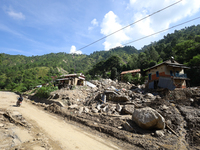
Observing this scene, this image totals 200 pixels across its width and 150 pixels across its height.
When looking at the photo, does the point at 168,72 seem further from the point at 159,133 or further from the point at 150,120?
the point at 159,133

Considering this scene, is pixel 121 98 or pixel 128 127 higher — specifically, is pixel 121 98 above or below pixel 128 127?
above

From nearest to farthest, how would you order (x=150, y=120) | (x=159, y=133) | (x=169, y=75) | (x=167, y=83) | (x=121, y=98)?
(x=159, y=133)
(x=150, y=120)
(x=121, y=98)
(x=167, y=83)
(x=169, y=75)

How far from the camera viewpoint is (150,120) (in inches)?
290

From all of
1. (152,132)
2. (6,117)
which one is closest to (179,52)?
(152,132)

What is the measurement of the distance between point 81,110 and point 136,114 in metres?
6.28

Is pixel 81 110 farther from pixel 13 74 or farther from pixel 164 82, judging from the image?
pixel 13 74

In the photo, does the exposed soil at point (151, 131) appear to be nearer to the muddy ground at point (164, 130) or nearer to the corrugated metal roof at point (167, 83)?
the muddy ground at point (164, 130)

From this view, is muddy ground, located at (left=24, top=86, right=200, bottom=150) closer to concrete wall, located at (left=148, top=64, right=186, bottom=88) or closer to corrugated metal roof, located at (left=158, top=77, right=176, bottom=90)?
corrugated metal roof, located at (left=158, top=77, right=176, bottom=90)

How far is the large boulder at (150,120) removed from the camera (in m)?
7.29

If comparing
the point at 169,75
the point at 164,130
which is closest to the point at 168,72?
the point at 169,75

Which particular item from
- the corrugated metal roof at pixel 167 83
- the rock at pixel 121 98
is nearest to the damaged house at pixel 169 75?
the corrugated metal roof at pixel 167 83

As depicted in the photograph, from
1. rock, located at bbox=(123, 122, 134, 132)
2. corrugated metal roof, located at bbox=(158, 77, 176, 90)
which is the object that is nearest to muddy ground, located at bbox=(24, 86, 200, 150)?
rock, located at bbox=(123, 122, 134, 132)

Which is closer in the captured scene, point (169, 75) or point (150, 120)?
point (150, 120)

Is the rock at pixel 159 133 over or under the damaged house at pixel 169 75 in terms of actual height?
under
